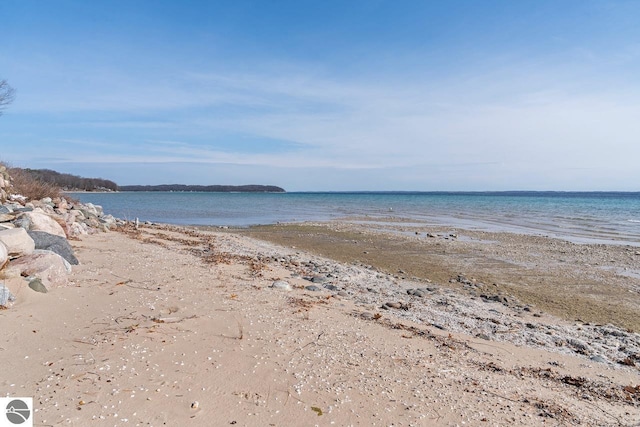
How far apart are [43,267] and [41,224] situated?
3791 millimetres

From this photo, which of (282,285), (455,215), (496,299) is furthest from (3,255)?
(455,215)

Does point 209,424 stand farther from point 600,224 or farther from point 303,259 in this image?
point 600,224

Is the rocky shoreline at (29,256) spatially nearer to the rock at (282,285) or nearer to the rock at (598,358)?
the rock at (282,285)

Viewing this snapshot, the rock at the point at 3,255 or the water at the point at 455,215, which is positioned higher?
the rock at the point at 3,255

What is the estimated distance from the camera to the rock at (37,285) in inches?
263

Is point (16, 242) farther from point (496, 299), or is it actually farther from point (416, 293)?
point (496, 299)

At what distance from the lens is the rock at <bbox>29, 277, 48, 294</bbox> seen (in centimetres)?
667

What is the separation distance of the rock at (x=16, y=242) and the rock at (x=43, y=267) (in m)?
0.12

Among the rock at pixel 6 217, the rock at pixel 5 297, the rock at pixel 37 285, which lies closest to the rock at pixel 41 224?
the rock at pixel 6 217

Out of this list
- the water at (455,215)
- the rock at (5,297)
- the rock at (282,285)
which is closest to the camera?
the rock at (5,297)

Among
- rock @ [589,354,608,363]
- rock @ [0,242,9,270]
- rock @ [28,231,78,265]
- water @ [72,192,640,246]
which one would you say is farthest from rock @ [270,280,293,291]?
water @ [72,192,640,246]

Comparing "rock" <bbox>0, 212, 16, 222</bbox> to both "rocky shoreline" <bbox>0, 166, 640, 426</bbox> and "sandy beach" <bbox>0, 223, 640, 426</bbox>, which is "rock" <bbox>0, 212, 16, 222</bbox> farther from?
"sandy beach" <bbox>0, 223, 640, 426</bbox>

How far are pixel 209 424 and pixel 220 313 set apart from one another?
10.00 ft

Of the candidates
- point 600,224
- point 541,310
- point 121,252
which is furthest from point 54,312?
point 600,224
